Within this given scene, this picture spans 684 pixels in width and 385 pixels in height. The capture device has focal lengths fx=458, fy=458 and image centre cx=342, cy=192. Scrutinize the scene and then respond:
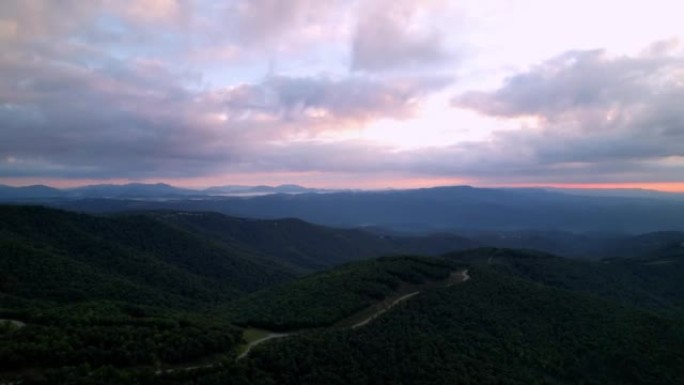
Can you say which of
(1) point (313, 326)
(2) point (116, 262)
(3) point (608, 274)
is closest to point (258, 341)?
(1) point (313, 326)

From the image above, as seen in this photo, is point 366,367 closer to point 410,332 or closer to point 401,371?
point 401,371

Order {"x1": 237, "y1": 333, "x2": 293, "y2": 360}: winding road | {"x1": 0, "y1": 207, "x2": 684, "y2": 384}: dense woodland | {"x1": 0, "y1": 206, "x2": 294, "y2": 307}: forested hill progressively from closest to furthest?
{"x1": 0, "y1": 207, "x2": 684, "y2": 384}: dense woodland, {"x1": 237, "y1": 333, "x2": 293, "y2": 360}: winding road, {"x1": 0, "y1": 206, "x2": 294, "y2": 307}: forested hill

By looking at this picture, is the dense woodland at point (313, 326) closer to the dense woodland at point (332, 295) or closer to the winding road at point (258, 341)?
the dense woodland at point (332, 295)

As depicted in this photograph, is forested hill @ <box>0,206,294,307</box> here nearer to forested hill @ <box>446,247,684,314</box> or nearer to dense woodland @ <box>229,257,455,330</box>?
dense woodland @ <box>229,257,455,330</box>

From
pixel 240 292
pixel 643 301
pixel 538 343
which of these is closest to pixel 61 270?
pixel 240 292

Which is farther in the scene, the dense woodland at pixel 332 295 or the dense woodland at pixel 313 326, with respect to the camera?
the dense woodland at pixel 332 295

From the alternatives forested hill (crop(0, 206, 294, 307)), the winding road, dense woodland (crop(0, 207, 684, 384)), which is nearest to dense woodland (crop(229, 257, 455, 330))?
dense woodland (crop(0, 207, 684, 384))

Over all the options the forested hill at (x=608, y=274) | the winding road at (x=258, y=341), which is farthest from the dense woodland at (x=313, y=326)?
the forested hill at (x=608, y=274)

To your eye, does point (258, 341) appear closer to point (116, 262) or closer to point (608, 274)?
point (116, 262)
